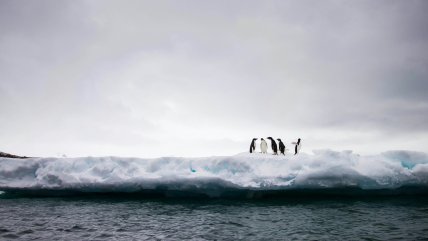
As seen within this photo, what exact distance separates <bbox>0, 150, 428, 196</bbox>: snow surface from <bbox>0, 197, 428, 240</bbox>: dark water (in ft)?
1.96

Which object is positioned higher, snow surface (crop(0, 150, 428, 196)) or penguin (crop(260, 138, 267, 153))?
penguin (crop(260, 138, 267, 153))

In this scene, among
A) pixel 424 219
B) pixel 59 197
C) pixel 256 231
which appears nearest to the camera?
pixel 256 231

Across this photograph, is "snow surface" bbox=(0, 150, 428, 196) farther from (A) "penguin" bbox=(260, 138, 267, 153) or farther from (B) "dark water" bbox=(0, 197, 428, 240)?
(A) "penguin" bbox=(260, 138, 267, 153)

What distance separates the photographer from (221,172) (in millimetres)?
10727

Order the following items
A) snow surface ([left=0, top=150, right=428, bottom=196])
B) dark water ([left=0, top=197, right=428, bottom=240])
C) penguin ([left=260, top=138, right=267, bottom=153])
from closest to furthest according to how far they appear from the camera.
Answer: dark water ([left=0, top=197, right=428, bottom=240])
snow surface ([left=0, top=150, right=428, bottom=196])
penguin ([left=260, top=138, right=267, bottom=153])

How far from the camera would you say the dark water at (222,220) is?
6324 mm

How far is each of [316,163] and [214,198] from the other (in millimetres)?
3730

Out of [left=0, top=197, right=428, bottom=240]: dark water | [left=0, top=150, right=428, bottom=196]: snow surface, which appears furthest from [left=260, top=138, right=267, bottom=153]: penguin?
[left=0, top=197, right=428, bottom=240]: dark water

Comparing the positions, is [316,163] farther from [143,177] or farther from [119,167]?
[119,167]

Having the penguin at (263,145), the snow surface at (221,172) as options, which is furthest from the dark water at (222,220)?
the penguin at (263,145)

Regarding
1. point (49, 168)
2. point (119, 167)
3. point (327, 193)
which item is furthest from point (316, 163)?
point (49, 168)

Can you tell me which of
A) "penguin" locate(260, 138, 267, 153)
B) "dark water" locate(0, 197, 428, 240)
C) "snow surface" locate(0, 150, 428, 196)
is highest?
"penguin" locate(260, 138, 267, 153)

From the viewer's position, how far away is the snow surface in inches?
382

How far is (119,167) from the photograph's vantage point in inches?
444
